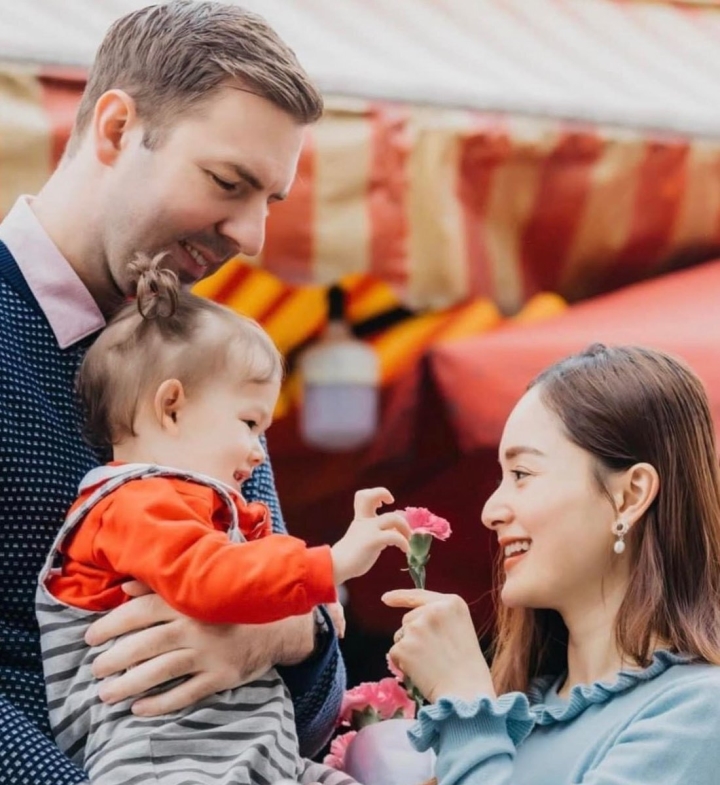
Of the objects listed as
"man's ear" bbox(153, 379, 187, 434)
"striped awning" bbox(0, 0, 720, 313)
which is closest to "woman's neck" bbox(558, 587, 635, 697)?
"man's ear" bbox(153, 379, 187, 434)

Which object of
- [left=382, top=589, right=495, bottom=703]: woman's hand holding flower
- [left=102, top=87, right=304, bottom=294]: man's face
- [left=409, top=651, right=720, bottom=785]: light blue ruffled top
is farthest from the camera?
[left=102, top=87, right=304, bottom=294]: man's face

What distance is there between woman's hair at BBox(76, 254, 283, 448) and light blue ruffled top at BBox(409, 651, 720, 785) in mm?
565

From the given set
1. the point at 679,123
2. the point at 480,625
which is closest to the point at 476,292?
the point at 679,123

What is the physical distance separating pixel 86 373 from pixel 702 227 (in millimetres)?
3038

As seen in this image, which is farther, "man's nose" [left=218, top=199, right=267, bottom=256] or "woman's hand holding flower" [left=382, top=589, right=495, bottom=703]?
"man's nose" [left=218, top=199, right=267, bottom=256]

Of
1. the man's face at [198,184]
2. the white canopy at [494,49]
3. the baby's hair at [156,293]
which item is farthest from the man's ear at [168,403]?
the white canopy at [494,49]

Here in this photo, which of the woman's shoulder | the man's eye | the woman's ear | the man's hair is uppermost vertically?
the man's hair

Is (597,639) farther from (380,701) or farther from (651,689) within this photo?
(380,701)

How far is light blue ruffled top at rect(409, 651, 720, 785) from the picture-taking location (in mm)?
2076

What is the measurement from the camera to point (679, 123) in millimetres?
4777

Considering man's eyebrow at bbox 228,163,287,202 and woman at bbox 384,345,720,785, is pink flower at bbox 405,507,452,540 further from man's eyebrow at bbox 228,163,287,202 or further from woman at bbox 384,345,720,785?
man's eyebrow at bbox 228,163,287,202

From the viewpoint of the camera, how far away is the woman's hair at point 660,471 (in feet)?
7.48

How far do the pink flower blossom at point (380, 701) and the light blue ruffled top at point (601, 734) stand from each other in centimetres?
31

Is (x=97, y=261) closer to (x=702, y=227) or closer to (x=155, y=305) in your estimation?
(x=155, y=305)
